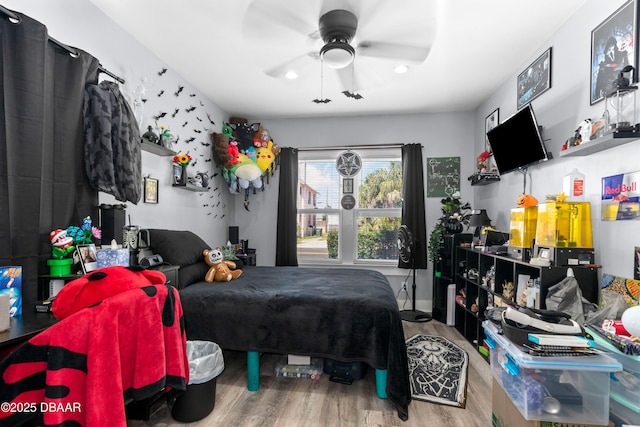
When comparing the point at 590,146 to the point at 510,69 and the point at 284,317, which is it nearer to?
the point at 510,69

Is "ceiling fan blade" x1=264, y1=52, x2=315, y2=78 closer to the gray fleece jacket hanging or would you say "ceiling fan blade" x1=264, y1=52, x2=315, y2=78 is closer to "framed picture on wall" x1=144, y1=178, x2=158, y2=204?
the gray fleece jacket hanging

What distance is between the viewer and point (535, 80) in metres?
2.73

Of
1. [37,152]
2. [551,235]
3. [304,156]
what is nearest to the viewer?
[37,152]

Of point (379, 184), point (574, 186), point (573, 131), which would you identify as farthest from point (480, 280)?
point (379, 184)

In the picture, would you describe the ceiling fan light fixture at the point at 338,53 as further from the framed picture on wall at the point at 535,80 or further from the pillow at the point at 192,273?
the pillow at the point at 192,273

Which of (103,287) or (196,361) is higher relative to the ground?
Result: (103,287)

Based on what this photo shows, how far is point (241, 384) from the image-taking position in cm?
232

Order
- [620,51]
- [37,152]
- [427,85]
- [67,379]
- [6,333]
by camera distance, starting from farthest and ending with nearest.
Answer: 1. [427,85]
2. [620,51]
3. [37,152]
4. [6,333]
5. [67,379]

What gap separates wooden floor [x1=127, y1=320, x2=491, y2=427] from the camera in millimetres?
1888

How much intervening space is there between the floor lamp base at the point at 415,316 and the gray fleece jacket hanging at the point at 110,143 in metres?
3.13

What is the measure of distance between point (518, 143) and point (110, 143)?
3.24m

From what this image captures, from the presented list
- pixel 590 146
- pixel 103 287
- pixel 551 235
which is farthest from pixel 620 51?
pixel 103 287

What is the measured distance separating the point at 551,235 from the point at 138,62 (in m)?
3.49

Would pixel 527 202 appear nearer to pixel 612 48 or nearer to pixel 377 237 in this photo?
pixel 612 48
